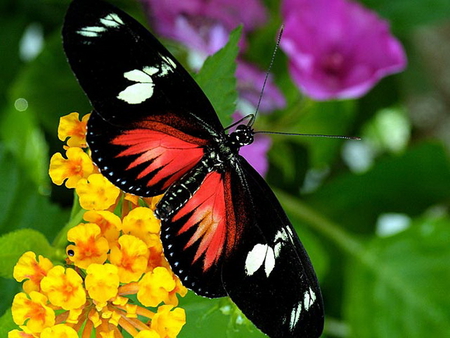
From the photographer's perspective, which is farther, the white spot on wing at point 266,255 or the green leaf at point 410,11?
the green leaf at point 410,11

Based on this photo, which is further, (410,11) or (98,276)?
(410,11)

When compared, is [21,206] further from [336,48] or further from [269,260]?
[336,48]

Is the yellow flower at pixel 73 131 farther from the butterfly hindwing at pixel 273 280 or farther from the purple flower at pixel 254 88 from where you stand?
the purple flower at pixel 254 88

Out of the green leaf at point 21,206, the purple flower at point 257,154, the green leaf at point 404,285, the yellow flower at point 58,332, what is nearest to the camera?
the yellow flower at point 58,332

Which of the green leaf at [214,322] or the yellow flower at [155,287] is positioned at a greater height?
the green leaf at [214,322]

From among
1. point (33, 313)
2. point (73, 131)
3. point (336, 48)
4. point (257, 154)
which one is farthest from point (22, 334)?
point (336, 48)

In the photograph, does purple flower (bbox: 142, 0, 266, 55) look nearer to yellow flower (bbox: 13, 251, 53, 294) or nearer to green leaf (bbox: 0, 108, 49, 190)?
green leaf (bbox: 0, 108, 49, 190)

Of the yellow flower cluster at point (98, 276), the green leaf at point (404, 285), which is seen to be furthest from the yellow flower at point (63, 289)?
the green leaf at point (404, 285)
